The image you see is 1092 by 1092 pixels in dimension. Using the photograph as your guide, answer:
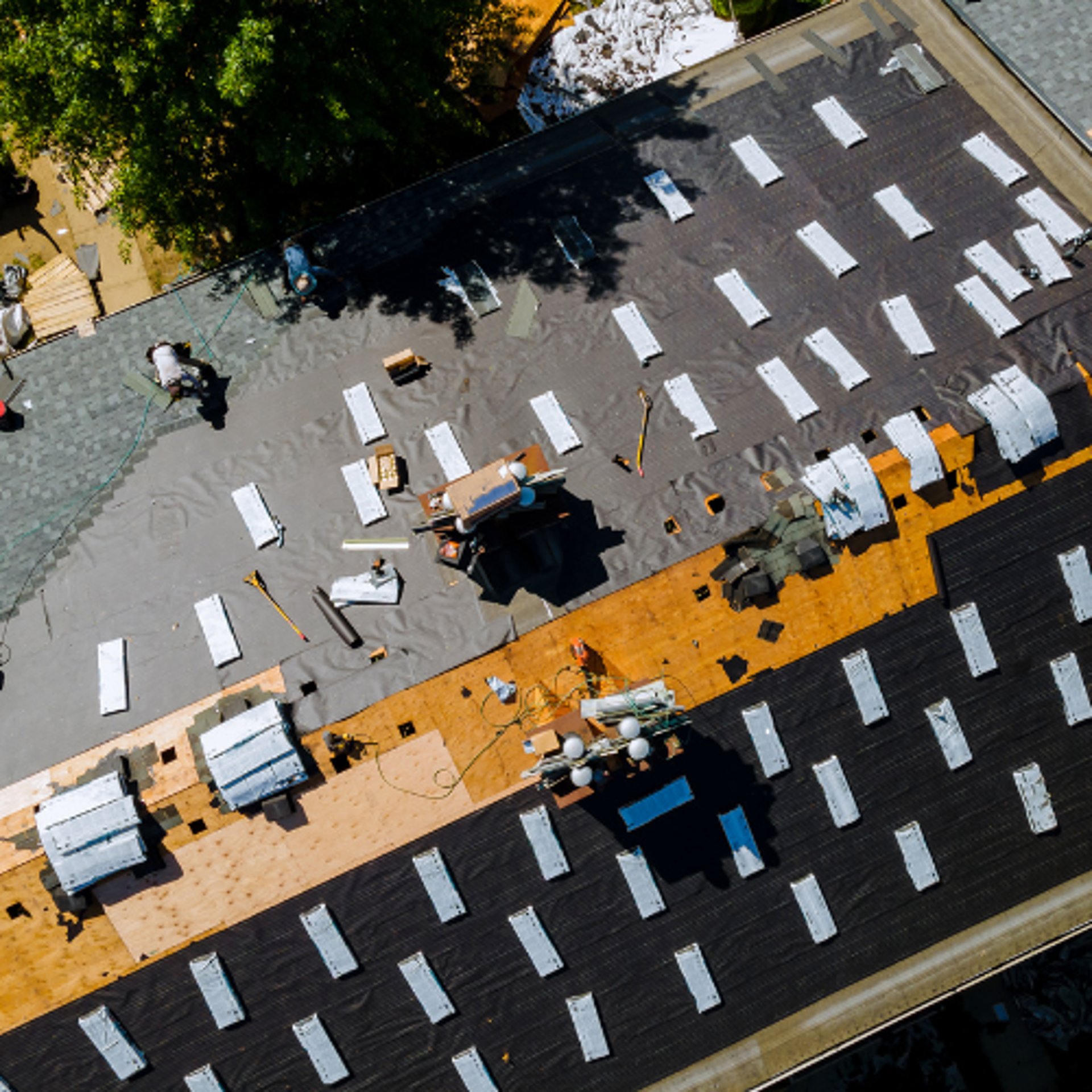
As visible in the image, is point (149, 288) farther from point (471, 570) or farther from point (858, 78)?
point (858, 78)

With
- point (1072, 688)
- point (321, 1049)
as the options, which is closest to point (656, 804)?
point (321, 1049)

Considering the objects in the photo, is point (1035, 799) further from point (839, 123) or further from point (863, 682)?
point (839, 123)

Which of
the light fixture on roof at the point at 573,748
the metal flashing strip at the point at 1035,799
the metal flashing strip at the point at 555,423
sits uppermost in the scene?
the metal flashing strip at the point at 555,423

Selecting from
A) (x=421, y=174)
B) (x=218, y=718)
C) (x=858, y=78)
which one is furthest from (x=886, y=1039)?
(x=421, y=174)

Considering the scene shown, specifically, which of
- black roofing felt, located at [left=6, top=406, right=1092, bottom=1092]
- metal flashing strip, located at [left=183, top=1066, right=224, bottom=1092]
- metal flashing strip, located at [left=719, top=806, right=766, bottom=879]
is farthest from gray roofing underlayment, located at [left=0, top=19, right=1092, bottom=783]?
metal flashing strip, located at [left=183, top=1066, right=224, bottom=1092]

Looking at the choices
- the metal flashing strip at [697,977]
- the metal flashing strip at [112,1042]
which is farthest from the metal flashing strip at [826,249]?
the metal flashing strip at [112,1042]

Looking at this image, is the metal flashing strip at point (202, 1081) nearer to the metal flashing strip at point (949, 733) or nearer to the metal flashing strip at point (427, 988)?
the metal flashing strip at point (427, 988)

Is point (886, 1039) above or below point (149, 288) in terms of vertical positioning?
below
